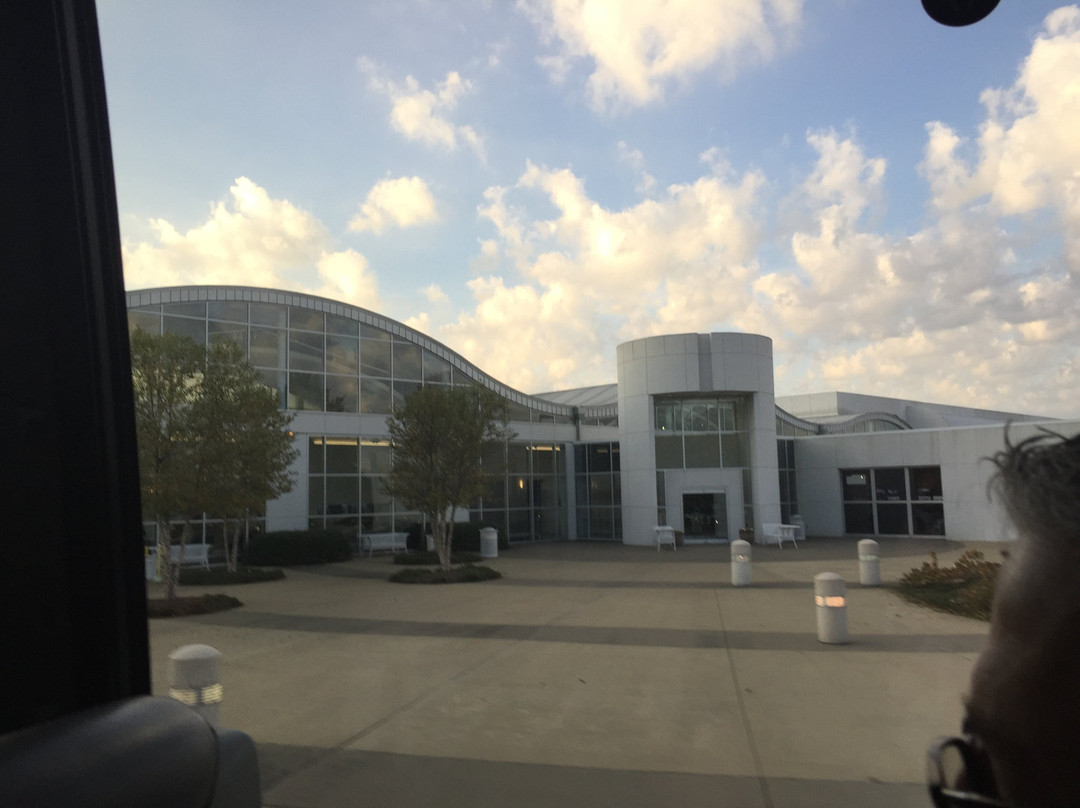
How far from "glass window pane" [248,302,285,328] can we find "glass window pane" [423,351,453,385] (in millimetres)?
5514

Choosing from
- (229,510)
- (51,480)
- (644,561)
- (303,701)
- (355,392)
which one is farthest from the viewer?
(355,392)

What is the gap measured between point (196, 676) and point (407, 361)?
23372 millimetres

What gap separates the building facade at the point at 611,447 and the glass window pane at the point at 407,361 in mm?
45

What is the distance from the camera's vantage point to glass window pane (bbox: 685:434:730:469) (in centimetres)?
2845

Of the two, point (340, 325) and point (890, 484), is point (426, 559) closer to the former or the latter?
point (340, 325)

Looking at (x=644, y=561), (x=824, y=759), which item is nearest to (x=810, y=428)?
(x=644, y=561)

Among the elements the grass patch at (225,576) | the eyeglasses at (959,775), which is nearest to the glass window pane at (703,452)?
the grass patch at (225,576)

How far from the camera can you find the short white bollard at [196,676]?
17.6 feet

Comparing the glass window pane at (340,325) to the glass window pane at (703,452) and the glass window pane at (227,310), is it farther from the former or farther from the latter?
the glass window pane at (703,452)

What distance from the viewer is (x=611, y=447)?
31688mm

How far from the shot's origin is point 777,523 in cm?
2767

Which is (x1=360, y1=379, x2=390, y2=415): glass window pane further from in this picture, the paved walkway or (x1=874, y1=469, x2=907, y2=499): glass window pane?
(x1=874, y1=469, x2=907, y2=499): glass window pane

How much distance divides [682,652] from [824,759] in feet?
12.3

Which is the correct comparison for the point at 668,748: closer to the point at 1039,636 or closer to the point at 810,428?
the point at 1039,636
